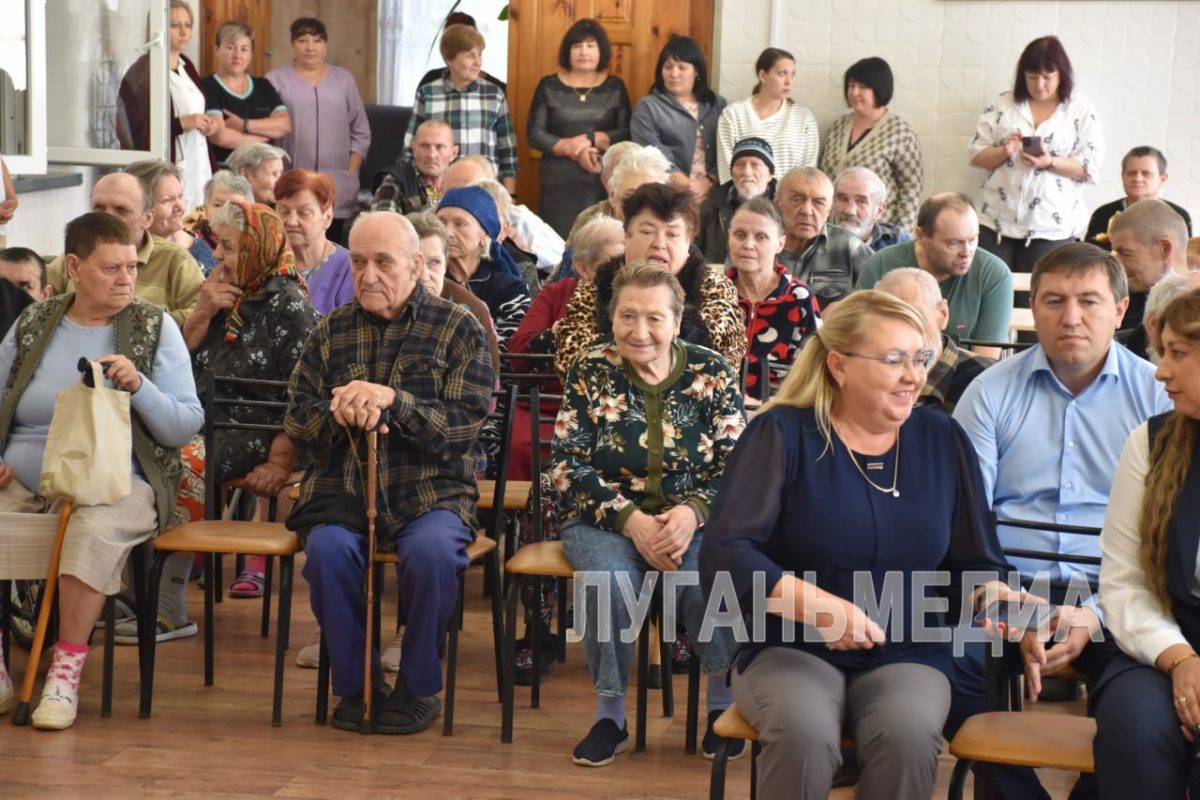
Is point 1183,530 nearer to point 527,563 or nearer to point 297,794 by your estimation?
point 527,563

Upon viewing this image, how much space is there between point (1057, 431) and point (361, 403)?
1.44 metres

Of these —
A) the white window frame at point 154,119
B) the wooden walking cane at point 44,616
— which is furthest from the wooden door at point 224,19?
the wooden walking cane at point 44,616

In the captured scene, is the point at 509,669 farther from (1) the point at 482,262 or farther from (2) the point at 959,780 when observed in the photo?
(1) the point at 482,262

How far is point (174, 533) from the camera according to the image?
3.59 metres

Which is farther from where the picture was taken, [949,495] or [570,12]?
[570,12]

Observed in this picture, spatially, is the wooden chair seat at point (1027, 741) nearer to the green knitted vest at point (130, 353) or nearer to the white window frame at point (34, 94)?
the green knitted vest at point (130, 353)

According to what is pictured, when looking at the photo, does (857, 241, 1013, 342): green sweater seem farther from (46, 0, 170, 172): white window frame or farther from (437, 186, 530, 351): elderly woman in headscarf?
(46, 0, 170, 172): white window frame

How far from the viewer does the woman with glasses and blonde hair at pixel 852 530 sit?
8.05 feet

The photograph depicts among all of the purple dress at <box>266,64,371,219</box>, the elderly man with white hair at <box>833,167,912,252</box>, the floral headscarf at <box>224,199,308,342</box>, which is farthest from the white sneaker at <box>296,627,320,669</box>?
the purple dress at <box>266,64,371,219</box>

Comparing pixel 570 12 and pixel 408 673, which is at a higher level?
pixel 570 12

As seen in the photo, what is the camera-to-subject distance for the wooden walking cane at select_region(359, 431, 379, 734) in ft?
11.1

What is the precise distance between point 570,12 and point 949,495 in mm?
6200

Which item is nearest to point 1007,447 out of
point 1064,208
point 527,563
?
point 527,563

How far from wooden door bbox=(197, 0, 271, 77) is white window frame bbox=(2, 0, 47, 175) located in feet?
6.89
